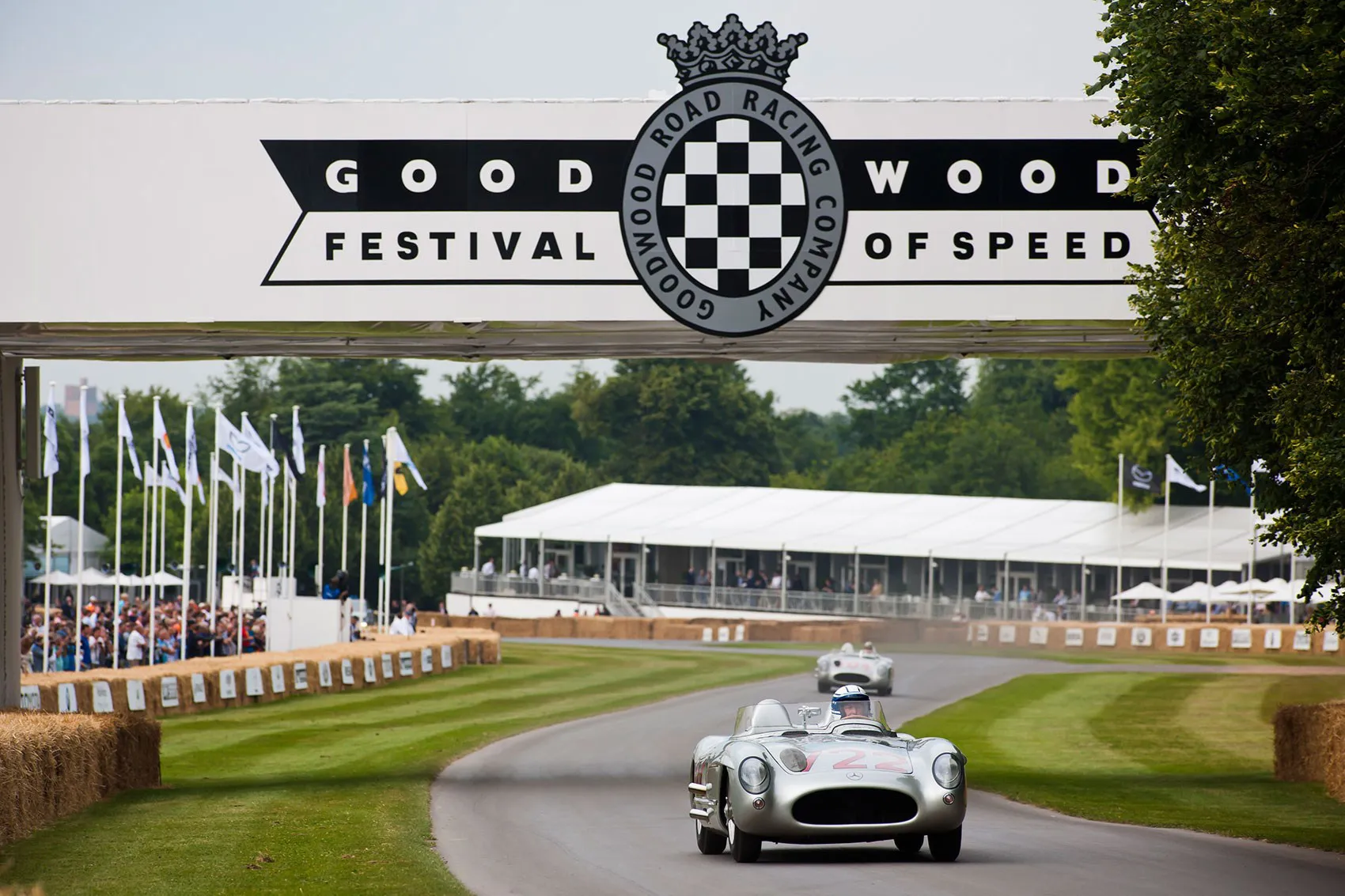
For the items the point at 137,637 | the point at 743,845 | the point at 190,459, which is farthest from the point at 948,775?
the point at 190,459

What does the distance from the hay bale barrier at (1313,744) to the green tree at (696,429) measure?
9521cm

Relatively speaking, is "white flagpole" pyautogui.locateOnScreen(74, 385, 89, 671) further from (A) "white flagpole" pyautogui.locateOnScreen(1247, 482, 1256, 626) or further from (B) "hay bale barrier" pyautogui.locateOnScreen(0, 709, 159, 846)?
(A) "white flagpole" pyautogui.locateOnScreen(1247, 482, 1256, 626)

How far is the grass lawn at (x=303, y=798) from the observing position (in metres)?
12.7

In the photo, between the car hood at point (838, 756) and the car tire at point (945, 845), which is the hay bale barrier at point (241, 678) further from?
the car tire at point (945, 845)

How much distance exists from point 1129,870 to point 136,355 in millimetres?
12536

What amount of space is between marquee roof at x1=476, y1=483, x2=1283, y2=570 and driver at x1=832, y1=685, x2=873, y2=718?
52.7m

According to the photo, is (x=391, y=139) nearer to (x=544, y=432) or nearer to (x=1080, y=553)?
(x=1080, y=553)

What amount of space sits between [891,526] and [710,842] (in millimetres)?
62159

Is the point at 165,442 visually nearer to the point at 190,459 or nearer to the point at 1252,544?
the point at 190,459

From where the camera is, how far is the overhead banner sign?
17.2 meters

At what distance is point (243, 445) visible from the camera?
4156cm

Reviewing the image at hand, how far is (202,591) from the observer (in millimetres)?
92500

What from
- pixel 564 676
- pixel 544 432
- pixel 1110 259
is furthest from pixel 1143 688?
pixel 544 432

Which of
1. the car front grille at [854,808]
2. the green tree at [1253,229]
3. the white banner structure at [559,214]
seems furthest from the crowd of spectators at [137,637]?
the green tree at [1253,229]
